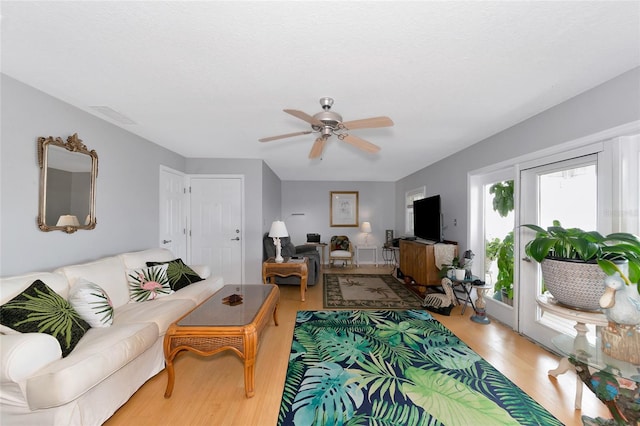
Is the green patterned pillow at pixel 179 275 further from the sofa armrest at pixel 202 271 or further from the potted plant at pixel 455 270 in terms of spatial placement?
the potted plant at pixel 455 270

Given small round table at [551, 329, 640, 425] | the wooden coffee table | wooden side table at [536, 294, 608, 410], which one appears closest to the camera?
small round table at [551, 329, 640, 425]

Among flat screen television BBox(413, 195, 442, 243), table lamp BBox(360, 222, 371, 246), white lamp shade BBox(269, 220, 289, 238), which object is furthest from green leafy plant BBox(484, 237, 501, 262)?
table lamp BBox(360, 222, 371, 246)

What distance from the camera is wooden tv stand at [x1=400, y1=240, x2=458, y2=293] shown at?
158 inches

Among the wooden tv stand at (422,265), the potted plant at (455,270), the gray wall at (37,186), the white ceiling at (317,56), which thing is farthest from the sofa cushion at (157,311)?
the wooden tv stand at (422,265)

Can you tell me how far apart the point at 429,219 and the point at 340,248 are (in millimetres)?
2664

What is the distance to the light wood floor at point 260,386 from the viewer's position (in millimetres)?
1700

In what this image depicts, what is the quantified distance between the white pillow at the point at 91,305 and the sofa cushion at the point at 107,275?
22 centimetres

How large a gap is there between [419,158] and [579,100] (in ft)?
Answer: 7.87

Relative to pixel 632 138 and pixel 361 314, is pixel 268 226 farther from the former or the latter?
pixel 632 138

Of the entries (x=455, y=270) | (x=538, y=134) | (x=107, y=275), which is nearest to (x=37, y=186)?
(x=107, y=275)

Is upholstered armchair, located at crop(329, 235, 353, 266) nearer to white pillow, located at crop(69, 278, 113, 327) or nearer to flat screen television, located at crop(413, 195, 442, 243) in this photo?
flat screen television, located at crop(413, 195, 442, 243)

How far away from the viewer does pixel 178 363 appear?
7.64ft

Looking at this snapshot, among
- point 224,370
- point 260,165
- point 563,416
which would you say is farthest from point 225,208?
point 563,416

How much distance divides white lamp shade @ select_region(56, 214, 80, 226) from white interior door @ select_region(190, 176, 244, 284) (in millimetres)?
2047
